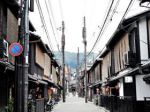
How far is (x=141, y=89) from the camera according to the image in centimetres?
2392

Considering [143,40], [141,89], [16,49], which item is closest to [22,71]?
[16,49]

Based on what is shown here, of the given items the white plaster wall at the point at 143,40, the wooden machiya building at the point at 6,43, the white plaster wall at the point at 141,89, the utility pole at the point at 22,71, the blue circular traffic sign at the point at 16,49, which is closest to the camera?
the blue circular traffic sign at the point at 16,49

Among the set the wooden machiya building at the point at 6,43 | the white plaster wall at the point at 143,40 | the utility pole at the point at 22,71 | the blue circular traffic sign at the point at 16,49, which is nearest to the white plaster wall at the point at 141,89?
the white plaster wall at the point at 143,40

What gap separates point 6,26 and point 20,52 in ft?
20.5

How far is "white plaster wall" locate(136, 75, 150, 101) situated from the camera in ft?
77.8

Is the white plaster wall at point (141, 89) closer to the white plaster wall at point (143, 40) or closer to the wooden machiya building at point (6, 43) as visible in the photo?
the white plaster wall at point (143, 40)

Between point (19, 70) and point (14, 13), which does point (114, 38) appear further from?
point (19, 70)

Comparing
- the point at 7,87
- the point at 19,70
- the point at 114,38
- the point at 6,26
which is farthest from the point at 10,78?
the point at 114,38

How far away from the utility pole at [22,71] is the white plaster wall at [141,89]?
41.3 ft

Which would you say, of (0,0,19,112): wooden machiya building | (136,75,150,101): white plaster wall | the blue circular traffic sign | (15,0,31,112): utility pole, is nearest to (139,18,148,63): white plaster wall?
(136,75,150,101): white plaster wall

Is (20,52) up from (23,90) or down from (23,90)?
up

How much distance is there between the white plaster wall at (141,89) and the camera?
23719 millimetres

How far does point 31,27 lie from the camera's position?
88.5 ft

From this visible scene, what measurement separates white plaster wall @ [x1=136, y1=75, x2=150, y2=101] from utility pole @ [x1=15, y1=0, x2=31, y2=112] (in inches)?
496
